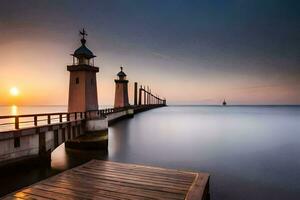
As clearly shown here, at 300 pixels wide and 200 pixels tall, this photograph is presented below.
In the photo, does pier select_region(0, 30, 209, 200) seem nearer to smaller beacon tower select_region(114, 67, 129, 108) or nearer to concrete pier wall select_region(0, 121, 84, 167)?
concrete pier wall select_region(0, 121, 84, 167)

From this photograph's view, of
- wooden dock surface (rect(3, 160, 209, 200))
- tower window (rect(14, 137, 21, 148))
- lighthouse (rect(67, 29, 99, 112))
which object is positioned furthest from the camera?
lighthouse (rect(67, 29, 99, 112))

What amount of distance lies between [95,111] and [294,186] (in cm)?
1352

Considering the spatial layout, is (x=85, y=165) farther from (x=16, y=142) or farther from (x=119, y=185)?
(x=16, y=142)

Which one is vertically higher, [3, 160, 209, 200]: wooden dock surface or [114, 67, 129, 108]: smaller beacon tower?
[114, 67, 129, 108]: smaller beacon tower

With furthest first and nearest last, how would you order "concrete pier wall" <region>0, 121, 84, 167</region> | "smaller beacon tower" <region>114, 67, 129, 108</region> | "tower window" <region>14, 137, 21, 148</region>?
1. "smaller beacon tower" <region>114, 67, 129, 108</region>
2. "tower window" <region>14, 137, 21, 148</region>
3. "concrete pier wall" <region>0, 121, 84, 167</region>

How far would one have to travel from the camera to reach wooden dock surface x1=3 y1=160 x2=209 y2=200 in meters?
4.69

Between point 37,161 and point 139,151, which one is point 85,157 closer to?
point 37,161

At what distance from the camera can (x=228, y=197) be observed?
827 centimetres

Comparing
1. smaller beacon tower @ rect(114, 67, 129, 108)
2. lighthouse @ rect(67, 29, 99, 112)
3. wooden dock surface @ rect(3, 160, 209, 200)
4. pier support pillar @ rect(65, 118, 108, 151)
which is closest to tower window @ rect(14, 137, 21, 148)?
wooden dock surface @ rect(3, 160, 209, 200)

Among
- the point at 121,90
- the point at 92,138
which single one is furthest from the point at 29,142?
the point at 121,90

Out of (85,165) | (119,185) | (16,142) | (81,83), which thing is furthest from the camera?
(81,83)

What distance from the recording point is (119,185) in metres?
5.27

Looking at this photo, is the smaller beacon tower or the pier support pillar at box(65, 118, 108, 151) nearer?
the pier support pillar at box(65, 118, 108, 151)

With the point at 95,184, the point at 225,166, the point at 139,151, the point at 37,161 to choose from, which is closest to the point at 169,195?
the point at 95,184
